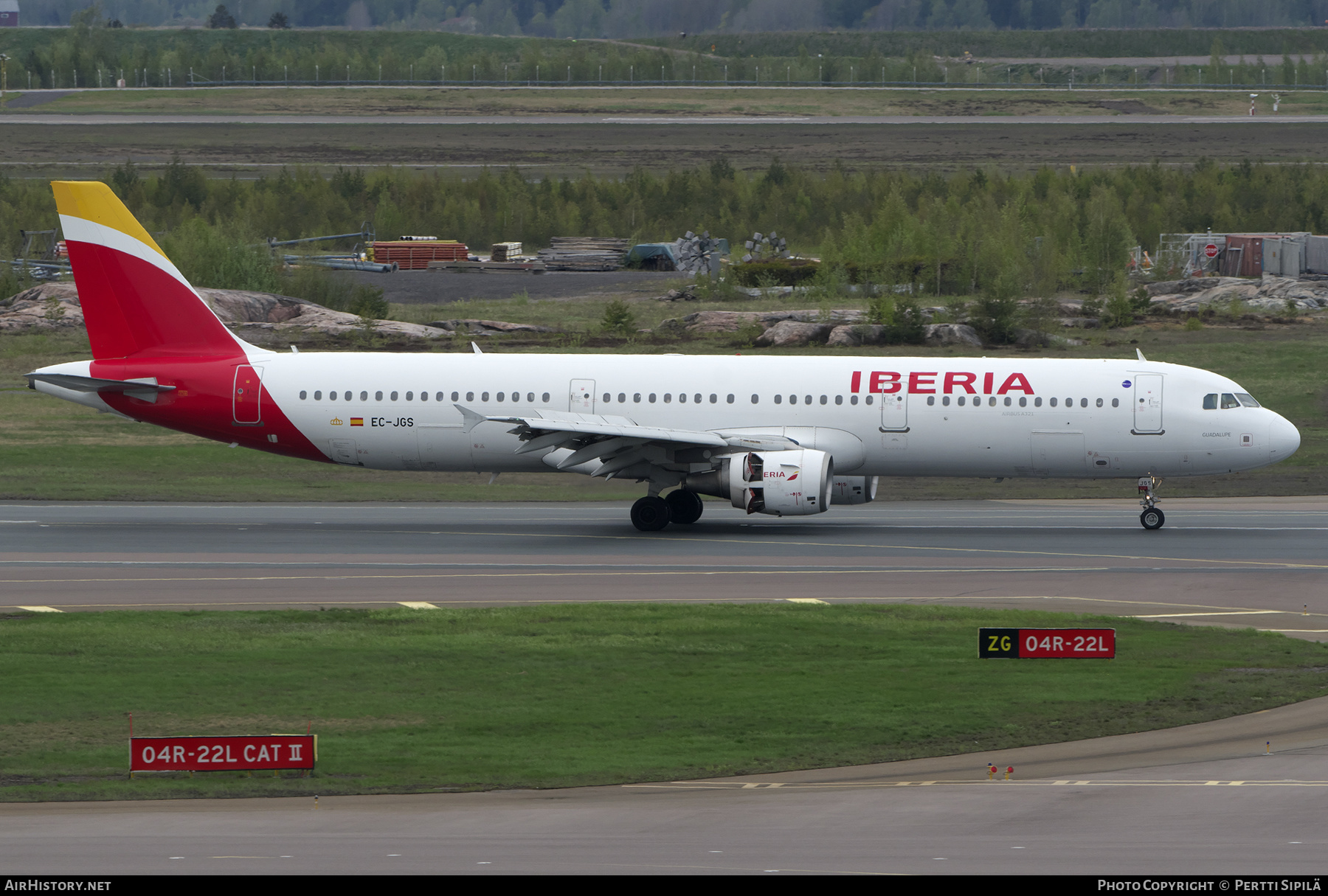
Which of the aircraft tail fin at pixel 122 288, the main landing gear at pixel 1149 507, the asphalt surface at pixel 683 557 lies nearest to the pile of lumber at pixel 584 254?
the asphalt surface at pixel 683 557

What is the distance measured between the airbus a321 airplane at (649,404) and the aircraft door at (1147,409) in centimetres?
5

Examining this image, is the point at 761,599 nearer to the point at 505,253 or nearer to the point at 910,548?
the point at 910,548

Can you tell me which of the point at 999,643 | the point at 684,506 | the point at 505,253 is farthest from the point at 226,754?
the point at 505,253

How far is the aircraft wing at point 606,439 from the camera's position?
1491 inches

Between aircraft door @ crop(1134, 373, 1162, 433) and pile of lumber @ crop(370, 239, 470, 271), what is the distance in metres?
65.3

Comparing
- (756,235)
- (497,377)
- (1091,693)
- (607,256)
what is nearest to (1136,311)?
(756,235)

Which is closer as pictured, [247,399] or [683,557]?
[683,557]

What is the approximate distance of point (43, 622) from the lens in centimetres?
2797

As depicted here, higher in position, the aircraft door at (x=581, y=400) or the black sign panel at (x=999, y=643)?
the aircraft door at (x=581, y=400)

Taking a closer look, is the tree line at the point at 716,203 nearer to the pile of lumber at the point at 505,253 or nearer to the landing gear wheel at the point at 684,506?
the pile of lumber at the point at 505,253

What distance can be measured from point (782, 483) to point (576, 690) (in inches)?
561

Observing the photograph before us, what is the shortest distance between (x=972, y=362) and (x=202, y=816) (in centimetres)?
2675

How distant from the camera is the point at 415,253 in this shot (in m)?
99.5

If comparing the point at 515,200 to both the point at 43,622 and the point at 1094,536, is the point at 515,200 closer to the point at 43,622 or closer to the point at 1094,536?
the point at 1094,536
